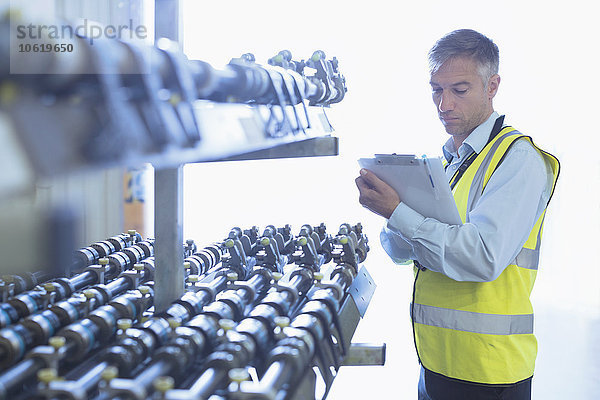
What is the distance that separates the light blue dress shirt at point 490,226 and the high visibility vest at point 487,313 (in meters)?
0.06

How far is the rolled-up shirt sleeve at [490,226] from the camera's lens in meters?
1.30

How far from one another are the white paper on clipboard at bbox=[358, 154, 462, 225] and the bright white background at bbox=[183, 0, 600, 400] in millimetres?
1415

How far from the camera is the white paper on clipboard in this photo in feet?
4.19

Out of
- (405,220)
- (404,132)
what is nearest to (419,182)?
(405,220)

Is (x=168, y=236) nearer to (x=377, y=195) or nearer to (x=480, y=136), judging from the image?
(x=377, y=195)

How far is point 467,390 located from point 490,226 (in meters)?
0.46

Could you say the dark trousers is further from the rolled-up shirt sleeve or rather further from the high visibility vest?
the rolled-up shirt sleeve

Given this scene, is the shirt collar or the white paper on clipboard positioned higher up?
the shirt collar

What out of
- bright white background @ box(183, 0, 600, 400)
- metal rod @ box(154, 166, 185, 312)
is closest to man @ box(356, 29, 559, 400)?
metal rod @ box(154, 166, 185, 312)

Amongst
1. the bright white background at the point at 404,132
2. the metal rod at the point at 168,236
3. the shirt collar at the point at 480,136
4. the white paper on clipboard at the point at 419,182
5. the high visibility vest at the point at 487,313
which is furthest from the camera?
the bright white background at the point at 404,132

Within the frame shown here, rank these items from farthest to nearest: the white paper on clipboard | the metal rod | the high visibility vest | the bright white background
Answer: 1. the bright white background
2. the high visibility vest
3. the white paper on clipboard
4. the metal rod

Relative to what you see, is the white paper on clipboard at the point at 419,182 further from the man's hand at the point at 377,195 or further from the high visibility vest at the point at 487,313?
the high visibility vest at the point at 487,313

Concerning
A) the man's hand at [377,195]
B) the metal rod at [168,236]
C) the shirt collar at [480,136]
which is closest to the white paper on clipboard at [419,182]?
the man's hand at [377,195]

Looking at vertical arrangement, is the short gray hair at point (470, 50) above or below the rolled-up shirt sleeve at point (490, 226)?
above
